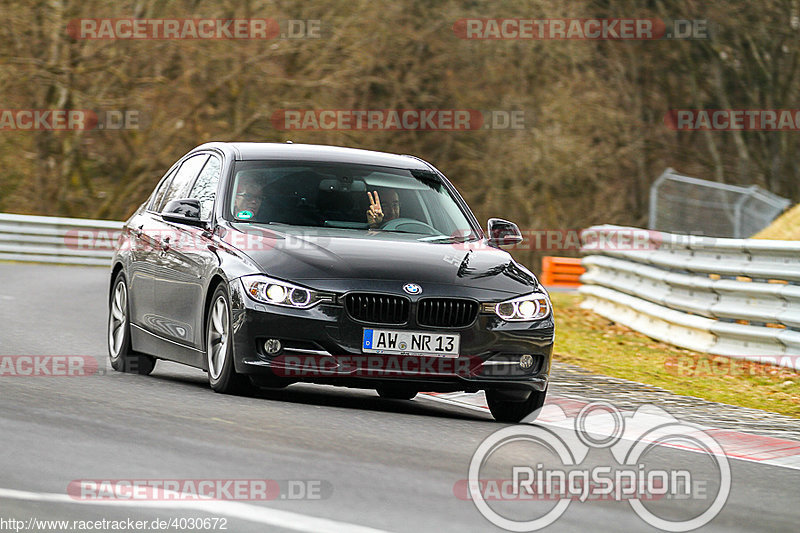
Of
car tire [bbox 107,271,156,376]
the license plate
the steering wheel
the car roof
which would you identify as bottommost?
car tire [bbox 107,271,156,376]

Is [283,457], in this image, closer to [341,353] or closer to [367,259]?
[341,353]

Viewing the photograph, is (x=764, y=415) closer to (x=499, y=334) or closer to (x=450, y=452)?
(x=499, y=334)

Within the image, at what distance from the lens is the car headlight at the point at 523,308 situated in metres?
9.09

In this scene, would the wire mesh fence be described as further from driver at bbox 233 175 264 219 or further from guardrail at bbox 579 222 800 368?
driver at bbox 233 175 264 219

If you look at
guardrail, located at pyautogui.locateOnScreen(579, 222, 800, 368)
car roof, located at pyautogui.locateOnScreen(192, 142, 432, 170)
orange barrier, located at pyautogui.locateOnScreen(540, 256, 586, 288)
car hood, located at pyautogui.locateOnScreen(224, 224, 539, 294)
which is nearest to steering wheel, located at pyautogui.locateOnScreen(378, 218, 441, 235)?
car hood, located at pyautogui.locateOnScreen(224, 224, 539, 294)

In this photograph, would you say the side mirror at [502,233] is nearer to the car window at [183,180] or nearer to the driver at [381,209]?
the driver at [381,209]

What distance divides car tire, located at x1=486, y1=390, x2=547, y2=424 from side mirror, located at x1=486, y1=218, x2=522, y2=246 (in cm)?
123

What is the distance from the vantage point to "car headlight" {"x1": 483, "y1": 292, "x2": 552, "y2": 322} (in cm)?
909

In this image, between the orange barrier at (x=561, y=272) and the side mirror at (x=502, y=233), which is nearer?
the side mirror at (x=502, y=233)

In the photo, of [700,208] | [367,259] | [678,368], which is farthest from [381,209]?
[700,208]

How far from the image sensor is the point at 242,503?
6000 mm

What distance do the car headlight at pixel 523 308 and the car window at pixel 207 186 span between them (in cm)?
219

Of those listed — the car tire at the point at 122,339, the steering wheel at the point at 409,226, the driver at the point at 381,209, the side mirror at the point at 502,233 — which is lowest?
the car tire at the point at 122,339

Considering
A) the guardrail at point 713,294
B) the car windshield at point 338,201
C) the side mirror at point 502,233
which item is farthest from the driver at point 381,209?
the guardrail at point 713,294
